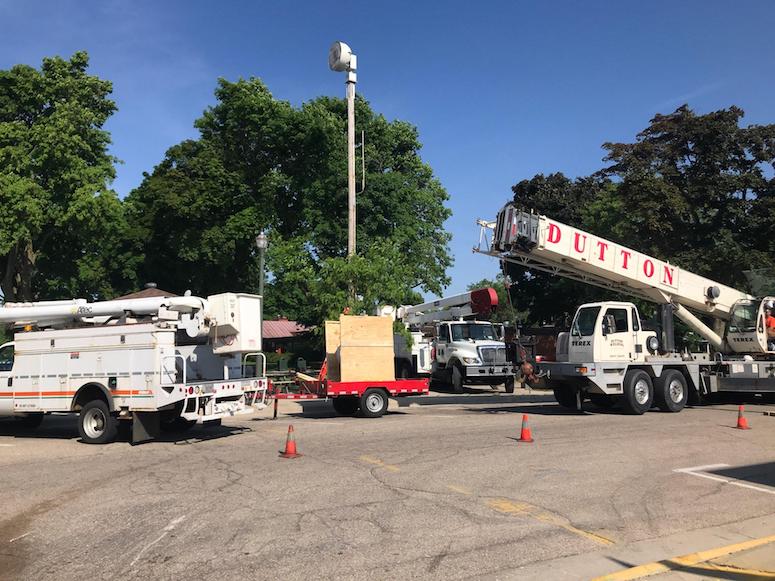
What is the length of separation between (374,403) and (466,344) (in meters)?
8.65

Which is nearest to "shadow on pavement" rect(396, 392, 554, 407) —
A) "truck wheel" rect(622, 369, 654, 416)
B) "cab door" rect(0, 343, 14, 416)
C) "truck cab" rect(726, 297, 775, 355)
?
"truck wheel" rect(622, 369, 654, 416)

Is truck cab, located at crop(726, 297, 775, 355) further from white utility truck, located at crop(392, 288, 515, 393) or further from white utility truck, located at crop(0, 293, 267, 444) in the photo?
white utility truck, located at crop(0, 293, 267, 444)

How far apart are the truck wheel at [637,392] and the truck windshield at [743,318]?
4.17 metres

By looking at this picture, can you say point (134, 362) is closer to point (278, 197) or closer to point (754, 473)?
point (754, 473)

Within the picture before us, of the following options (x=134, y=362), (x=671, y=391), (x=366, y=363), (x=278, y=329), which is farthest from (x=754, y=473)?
(x=278, y=329)

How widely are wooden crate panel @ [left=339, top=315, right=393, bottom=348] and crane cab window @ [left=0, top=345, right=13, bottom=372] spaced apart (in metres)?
7.19

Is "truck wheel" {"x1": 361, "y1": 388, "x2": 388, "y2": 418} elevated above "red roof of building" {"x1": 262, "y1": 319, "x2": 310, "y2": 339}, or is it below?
below

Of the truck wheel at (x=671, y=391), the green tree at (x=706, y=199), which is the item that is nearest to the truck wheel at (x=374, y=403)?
the truck wheel at (x=671, y=391)

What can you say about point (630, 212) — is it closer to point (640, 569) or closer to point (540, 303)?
point (540, 303)

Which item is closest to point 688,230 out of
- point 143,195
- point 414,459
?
point 414,459

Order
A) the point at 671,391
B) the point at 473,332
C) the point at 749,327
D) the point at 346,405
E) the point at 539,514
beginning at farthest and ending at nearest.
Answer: the point at 473,332
the point at 749,327
the point at 346,405
the point at 671,391
the point at 539,514

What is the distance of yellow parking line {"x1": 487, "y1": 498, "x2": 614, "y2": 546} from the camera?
19.7 feet

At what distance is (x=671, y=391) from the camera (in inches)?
648

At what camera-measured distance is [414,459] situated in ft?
32.6
